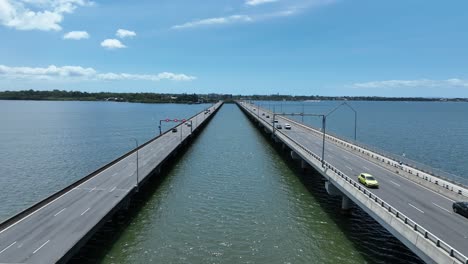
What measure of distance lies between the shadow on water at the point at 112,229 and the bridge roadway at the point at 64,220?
6.58 ft

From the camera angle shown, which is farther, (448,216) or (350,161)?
(350,161)

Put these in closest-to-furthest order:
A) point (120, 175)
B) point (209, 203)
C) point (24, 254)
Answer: point (24, 254) → point (209, 203) → point (120, 175)

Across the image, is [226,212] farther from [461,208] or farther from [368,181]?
[461,208]

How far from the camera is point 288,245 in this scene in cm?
3312

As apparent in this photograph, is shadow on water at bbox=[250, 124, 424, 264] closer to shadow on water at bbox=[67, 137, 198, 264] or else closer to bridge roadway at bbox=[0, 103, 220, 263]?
shadow on water at bbox=[67, 137, 198, 264]

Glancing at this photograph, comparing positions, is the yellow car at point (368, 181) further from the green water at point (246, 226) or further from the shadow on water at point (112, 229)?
the shadow on water at point (112, 229)

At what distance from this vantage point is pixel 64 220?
107 feet

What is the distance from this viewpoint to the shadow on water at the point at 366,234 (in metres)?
30.2

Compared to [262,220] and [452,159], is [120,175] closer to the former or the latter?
[262,220]

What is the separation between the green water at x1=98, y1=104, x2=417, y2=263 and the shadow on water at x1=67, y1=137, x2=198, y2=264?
0.61 m

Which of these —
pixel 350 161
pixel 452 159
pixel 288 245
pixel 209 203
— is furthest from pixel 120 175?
pixel 452 159

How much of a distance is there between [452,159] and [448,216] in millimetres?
60541

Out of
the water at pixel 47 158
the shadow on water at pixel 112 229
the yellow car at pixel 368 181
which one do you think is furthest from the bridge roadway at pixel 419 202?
the water at pixel 47 158

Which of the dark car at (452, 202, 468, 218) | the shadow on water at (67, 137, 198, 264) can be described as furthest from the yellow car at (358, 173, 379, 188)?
the shadow on water at (67, 137, 198, 264)
